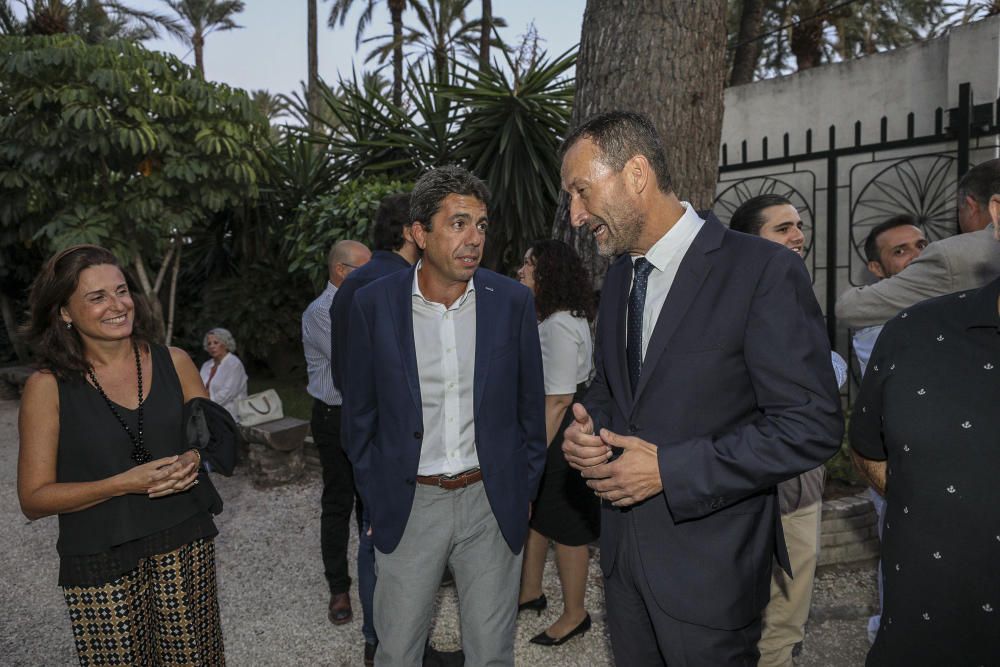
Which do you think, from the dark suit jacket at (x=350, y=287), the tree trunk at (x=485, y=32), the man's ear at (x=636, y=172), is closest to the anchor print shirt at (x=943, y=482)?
the man's ear at (x=636, y=172)

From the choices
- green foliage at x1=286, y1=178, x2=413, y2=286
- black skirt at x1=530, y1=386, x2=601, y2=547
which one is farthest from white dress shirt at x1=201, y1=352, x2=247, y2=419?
black skirt at x1=530, y1=386, x2=601, y2=547

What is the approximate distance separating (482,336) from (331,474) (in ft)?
6.02

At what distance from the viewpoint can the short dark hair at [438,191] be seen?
2754mm

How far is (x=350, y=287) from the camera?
3.60 m

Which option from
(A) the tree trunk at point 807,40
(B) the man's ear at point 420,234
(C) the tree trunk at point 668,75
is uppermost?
(A) the tree trunk at point 807,40

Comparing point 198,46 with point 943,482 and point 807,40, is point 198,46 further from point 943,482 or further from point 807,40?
point 943,482

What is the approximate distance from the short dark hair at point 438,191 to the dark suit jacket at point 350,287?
0.79 meters

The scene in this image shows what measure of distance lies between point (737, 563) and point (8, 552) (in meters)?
5.76

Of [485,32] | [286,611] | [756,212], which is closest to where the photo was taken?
[756,212]

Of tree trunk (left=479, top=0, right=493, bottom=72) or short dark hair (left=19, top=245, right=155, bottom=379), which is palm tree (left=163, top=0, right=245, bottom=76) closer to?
tree trunk (left=479, top=0, right=493, bottom=72)

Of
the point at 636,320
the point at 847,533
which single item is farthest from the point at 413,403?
the point at 847,533

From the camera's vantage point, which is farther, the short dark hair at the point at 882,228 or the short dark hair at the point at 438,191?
the short dark hair at the point at 882,228

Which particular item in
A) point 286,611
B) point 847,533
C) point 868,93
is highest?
point 868,93

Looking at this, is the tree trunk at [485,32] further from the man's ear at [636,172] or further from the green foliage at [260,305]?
the man's ear at [636,172]
